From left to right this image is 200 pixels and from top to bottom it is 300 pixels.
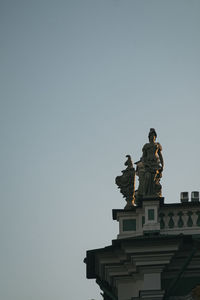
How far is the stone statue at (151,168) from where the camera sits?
23.5 meters

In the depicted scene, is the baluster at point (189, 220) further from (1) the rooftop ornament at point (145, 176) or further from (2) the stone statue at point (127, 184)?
(2) the stone statue at point (127, 184)

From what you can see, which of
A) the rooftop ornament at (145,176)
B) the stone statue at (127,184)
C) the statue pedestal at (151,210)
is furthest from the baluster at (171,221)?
the stone statue at (127,184)

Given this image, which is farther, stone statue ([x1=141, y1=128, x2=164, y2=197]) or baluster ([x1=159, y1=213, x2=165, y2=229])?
stone statue ([x1=141, y1=128, x2=164, y2=197])

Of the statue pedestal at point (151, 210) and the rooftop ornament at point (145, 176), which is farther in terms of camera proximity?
the rooftop ornament at point (145, 176)

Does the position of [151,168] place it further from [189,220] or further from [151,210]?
[189,220]

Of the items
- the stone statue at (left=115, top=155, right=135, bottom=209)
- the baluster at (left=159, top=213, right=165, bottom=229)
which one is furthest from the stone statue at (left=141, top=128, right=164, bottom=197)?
the baluster at (left=159, top=213, right=165, bottom=229)

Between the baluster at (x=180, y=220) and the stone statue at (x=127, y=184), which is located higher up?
the stone statue at (x=127, y=184)

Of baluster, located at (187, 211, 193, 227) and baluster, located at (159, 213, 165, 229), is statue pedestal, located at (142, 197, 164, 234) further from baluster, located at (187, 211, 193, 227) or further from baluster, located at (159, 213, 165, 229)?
baluster, located at (187, 211, 193, 227)

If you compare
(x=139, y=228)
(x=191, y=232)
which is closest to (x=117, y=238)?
(x=139, y=228)

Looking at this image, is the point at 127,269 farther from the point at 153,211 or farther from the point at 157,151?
the point at 157,151

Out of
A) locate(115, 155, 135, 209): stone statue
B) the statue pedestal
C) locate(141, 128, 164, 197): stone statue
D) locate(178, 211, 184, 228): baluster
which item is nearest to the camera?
the statue pedestal

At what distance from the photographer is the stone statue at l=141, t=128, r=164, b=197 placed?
77.0 ft

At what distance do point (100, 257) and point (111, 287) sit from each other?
1536mm

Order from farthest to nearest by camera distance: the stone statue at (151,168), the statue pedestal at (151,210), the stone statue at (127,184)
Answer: the stone statue at (127,184) < the stone statue at (151,168) < the statue pedestal at (151,210)
